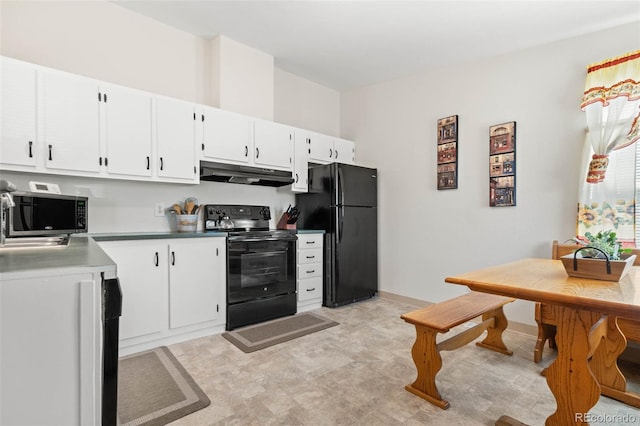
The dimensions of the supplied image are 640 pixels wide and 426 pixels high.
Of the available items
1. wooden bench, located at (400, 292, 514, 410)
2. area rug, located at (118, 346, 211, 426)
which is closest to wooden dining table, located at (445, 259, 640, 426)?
wooden bench, located at (400, 292, 514, 410)

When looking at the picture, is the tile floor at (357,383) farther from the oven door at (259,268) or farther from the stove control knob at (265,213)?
the stove control knob at (265,213)

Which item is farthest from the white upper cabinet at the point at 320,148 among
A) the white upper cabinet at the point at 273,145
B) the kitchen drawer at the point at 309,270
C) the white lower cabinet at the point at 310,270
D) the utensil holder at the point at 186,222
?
the utensil holder at the point at 186,222

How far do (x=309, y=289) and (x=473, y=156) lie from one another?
2.30 metres

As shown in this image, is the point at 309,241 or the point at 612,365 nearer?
the point at 612,365

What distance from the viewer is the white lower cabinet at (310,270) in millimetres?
3625

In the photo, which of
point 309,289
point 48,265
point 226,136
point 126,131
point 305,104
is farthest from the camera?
point 305,104

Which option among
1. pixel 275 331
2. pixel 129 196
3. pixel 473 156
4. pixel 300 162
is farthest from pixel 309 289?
pixel 473 156

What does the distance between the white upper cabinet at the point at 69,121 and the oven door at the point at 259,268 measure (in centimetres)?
130

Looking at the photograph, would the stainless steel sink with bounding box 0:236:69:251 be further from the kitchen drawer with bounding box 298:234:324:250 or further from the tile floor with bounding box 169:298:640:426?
the kitchen drawer with bounding box 298:234:324:250

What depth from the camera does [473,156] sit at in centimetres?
349

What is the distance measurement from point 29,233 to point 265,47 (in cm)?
272

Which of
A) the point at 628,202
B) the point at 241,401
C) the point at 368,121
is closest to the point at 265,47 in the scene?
the point at 368,121

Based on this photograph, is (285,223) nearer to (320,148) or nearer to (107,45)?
(320,148)

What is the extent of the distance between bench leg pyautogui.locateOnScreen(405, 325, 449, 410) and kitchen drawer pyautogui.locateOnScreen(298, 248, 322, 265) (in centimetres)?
181
